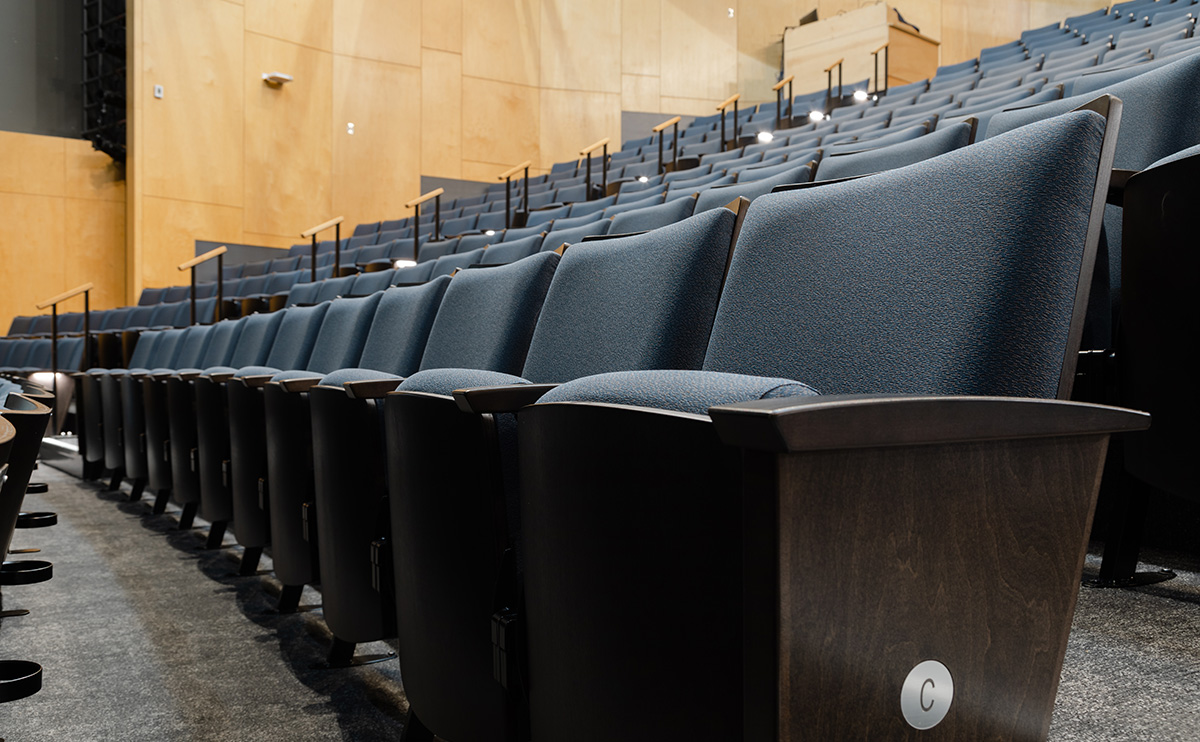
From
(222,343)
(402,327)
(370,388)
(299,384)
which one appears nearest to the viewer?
(370,388)

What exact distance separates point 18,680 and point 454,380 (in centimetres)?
28

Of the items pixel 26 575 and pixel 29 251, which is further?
pixel 29 251

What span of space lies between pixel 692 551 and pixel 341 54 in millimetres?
3130

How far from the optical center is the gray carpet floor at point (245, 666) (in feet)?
1.09

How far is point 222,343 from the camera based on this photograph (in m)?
1.12

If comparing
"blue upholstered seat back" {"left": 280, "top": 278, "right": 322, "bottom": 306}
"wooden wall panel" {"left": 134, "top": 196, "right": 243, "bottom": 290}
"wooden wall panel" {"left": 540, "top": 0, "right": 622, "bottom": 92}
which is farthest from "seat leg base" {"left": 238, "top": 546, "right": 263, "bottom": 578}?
"wooden wall panel" {"left": 540, "top": 0, "right": 622, "bottom": 92}

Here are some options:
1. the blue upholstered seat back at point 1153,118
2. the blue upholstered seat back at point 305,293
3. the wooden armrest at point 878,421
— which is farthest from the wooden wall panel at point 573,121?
the wooden armrest at point 878,421

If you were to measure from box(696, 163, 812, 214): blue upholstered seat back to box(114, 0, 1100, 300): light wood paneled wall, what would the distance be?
2329 millimetres

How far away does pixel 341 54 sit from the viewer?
2955mm

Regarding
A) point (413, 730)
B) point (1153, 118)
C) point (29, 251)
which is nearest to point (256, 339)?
point (413, 730)

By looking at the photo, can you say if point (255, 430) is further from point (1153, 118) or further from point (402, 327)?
point (1153, 118)

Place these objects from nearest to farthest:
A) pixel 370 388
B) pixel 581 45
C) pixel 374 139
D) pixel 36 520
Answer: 1. pixel 370 388
2. pixel 36 520
3. pixel 374 139
4. pixel 581 45

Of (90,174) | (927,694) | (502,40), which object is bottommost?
(927,694)

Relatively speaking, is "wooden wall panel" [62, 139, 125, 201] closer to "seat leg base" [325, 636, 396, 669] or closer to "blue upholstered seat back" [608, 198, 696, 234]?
"blue upholstered seat back" [608, 198, 696, 234]
